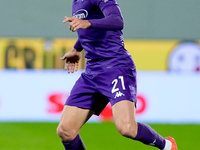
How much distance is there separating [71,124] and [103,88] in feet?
1.21

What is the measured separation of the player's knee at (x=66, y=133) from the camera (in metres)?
4.21

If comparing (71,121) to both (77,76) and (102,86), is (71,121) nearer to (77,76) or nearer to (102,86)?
(102,86)

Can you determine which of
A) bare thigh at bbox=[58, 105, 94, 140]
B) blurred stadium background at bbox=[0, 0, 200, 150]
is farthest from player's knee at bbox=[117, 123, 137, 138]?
blurred stadium background at bbox=[0, 0, 200, 150]

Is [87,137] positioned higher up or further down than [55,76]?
further down

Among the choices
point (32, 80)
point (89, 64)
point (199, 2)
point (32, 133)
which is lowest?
point (32, 133)

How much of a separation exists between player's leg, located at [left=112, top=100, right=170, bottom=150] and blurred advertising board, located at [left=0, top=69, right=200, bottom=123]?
3335 mm

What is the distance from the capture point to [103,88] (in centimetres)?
424

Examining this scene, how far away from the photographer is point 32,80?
7.68 metres

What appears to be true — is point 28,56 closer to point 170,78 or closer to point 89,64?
point 170,78

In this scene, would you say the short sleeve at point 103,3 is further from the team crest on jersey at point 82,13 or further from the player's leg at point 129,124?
the player's leg at point 129,124

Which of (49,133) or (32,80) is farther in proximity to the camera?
(32,80)

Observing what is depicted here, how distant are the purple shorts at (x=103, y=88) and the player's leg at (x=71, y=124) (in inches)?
1.9

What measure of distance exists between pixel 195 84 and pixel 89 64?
3.56 meters

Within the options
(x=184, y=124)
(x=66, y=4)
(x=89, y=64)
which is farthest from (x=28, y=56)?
(x=89, y=64)
